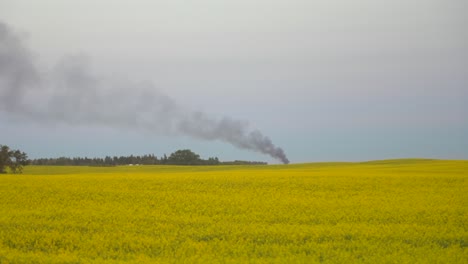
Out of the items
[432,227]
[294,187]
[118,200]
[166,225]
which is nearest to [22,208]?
[118,200]

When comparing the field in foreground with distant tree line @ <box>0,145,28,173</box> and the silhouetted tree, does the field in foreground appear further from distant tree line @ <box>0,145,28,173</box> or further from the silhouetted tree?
the silhouetted tree

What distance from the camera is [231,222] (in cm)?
1491

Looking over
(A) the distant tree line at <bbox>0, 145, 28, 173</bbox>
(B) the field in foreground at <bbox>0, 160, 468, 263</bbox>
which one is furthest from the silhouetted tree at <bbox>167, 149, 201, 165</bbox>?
(B) the field in foreground at <bbox>0, 160, 468, 263</bbox>

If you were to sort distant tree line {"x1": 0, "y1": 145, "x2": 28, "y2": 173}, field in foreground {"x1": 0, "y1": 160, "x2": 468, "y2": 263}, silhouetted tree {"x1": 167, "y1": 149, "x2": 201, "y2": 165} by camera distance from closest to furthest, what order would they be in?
field in foreground {"x1": 0, "y1": 160, "x2": 468, "y2": 263}, distant tree line {"x1": 0, "y1": 145, "x2": 28, "y2": 173}, silhouetted tree {"x1": 167, "y1": 149, "x2": 201, "y2": 165}

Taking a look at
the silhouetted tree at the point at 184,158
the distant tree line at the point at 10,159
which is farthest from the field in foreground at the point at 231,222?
the silhouetted tree at the point at 184,158

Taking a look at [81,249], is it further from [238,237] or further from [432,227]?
[432,227]

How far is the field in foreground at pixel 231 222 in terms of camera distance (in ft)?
39.3

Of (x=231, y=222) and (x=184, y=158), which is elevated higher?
(x=184, y=158)

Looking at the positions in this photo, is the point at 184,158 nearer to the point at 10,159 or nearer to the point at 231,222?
the point at 10,159

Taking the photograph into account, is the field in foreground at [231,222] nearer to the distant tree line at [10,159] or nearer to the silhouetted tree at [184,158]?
the distant tree line at [10,159]

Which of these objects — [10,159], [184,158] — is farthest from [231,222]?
[184,158]

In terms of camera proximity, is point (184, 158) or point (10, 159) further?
point (184, 158)

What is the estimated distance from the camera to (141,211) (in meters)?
16.8

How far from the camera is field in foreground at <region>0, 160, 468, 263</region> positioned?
39.3ft
